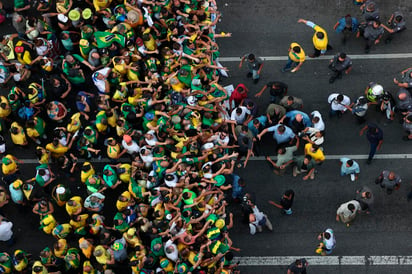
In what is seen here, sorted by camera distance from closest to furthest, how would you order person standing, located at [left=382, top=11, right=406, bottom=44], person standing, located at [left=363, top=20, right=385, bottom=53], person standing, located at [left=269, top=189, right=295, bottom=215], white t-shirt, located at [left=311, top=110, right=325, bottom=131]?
person standing, located at [left=269, top=189, right=295, bottom=215], white t-shirt, located at [left=311, top=110, right=325, bottom=131], person standing, located at [left=363, top=20, right=385, bottom=53], person standing, located at [left=382, top=11, right=406, bottom=44]

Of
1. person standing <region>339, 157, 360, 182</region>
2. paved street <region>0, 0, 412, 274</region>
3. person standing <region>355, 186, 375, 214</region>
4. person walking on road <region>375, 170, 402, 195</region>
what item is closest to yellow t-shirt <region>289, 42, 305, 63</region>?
paved street <region>0, 0, 412, 274</region>

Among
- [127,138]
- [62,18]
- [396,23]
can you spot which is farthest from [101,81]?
[396,23]

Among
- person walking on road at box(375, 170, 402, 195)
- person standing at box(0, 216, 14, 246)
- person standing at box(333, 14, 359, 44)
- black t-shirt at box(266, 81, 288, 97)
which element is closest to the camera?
person standing at box(0, 216, 14, 246)

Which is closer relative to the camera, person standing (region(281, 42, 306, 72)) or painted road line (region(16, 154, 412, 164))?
painted road line (region(16, 154, 412, 164))

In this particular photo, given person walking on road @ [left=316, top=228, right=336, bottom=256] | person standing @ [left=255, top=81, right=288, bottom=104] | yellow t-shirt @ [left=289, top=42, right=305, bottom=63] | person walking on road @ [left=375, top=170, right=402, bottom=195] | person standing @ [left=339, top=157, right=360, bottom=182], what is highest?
yellow t-shirt @ [left=289, top=42, right=305, bottom=63]

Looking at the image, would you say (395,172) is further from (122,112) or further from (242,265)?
(122,112)

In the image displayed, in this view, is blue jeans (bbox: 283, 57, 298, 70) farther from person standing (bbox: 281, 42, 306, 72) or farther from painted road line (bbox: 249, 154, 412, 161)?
painted road line (bbox: 249, 154, 412, 161)

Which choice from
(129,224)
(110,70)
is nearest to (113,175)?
(129,224)

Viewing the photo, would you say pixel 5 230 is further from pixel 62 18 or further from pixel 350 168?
pixel 350 168
